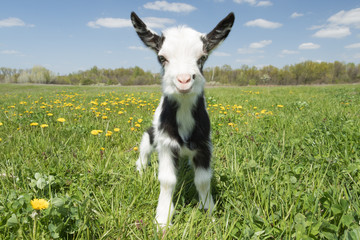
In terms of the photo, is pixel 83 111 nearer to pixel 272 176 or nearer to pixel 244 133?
pixel 244 133

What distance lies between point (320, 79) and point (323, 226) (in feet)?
252

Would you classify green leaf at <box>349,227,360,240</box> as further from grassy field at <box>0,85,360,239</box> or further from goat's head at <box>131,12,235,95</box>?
goat's head at <box>131,12,235,95</box>

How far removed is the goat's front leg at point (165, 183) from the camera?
2.00 meters

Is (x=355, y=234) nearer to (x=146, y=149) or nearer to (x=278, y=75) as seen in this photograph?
(x=146, y=149)

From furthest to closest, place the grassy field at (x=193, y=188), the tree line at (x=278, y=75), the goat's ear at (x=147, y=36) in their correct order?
the tree line at (x=278, y=75) < the goat's ear at (x=147, y=36) < the grassy field at (x=193, y=188)

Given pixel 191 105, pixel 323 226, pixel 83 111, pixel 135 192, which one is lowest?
pixel 135 192

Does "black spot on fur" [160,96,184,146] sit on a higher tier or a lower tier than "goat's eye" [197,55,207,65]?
lower

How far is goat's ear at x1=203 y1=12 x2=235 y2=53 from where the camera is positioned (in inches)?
84.5

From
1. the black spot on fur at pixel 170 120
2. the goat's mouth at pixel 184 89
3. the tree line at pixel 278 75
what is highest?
the tree line at pixel 278 75

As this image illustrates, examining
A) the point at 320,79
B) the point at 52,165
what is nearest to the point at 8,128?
the point at 52,165

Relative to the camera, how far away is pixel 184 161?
3.01 meters

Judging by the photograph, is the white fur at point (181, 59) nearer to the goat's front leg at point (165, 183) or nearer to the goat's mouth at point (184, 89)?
the goat's mouth at point (184, 89)

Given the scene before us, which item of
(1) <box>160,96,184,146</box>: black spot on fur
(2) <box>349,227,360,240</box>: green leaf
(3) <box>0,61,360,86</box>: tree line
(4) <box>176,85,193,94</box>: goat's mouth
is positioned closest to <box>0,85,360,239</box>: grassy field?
(2) <box>349,227,360,240</box>: green leaf

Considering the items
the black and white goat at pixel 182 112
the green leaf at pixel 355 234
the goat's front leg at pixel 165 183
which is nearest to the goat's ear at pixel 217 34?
the black and white goat at pixel 182 112
